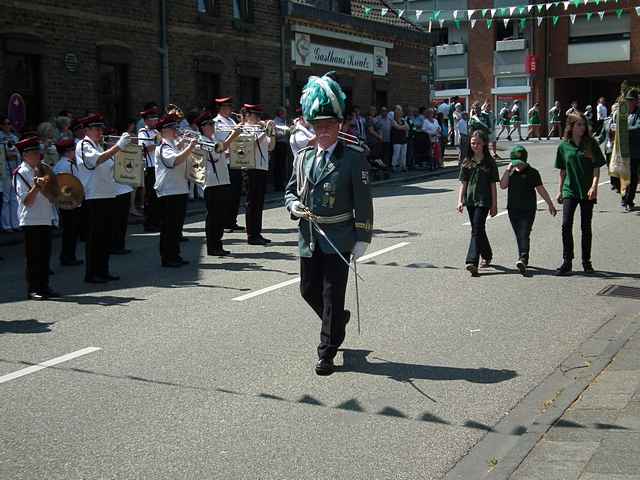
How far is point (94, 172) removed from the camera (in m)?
10.9

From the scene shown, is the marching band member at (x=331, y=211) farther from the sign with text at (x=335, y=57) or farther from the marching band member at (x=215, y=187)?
the sign with text at (x=335, y=57)

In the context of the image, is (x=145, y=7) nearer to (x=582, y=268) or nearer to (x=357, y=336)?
(x=582, y=268)

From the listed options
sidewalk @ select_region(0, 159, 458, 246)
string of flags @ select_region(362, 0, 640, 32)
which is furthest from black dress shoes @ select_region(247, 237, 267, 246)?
string of flags @ select_region(362, 0, 640, 32)

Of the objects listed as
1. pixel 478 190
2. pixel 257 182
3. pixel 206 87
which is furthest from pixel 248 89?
pixel 478 190

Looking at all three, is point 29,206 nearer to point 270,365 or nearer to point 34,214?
point 34,214

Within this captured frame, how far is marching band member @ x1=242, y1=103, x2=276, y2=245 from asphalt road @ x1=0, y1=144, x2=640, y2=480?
4.17ft

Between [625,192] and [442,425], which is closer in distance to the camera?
[442,425]

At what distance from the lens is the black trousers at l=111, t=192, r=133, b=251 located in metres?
11.7

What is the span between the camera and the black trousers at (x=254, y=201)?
1353cm

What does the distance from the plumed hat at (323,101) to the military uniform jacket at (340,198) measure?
319mm

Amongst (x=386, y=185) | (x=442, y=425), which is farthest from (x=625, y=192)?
(x=442, y=425)

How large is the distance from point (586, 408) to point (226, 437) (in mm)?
2300

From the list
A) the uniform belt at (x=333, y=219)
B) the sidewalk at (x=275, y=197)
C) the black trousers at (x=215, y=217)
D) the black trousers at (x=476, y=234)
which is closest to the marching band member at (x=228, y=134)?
the black trousers at (x=215, y=217)

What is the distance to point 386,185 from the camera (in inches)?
961
